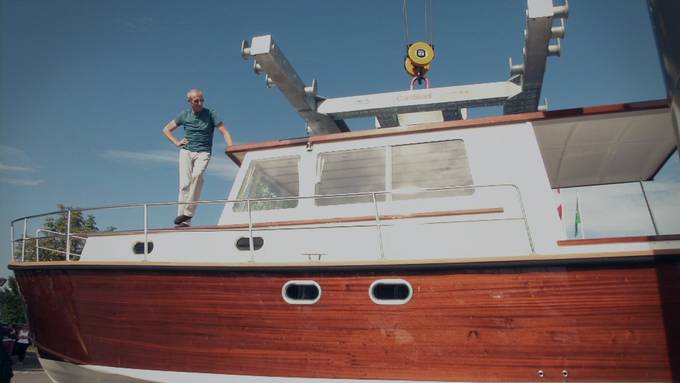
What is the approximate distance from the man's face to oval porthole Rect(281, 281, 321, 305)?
8.08 feet

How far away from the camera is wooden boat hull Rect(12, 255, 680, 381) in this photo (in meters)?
Result: 3.23

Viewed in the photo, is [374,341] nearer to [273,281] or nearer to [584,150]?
[273,281]

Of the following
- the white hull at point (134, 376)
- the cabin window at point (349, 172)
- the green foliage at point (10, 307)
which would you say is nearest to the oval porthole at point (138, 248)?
the white hull at point (134, 376)

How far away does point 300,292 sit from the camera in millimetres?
3758

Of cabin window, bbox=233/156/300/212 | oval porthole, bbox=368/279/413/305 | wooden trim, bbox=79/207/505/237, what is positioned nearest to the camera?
oval porthole, bbox=368/279/413/305

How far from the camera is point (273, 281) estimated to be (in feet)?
12.3

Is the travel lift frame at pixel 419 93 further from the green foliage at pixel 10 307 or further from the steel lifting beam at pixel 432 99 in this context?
the green foliage at pixel 10 307

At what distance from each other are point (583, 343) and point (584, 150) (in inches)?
106

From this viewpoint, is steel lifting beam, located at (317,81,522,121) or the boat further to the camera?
steel lifting beam, located at (317,81,522,121)

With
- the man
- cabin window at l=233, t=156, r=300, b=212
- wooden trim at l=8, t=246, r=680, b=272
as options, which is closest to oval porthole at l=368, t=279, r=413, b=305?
wooden trim at l=8, t=246, r=680, b=272

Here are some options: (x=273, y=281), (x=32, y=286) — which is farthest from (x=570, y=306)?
(x=32, y=286)

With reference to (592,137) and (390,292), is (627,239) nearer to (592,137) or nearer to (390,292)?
(592,137)

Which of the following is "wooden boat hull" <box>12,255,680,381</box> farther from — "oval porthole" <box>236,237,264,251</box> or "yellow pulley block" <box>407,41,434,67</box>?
"yellow pulley block" <box>407,41,434,67</box>

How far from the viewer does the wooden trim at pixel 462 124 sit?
165 inches
